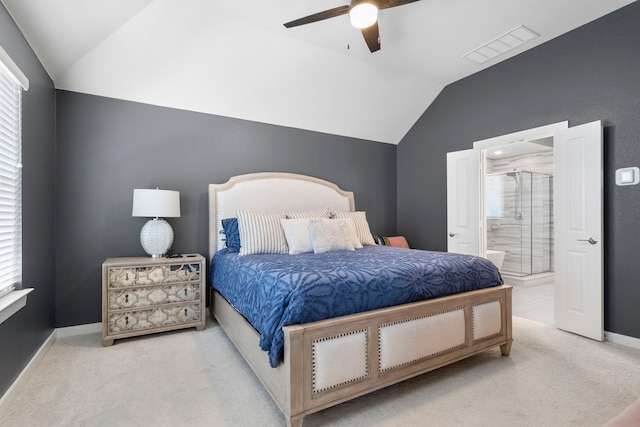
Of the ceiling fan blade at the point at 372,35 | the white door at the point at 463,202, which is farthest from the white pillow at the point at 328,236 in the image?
the white door at the point at 463,202

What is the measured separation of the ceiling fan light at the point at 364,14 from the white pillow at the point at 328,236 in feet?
5.86

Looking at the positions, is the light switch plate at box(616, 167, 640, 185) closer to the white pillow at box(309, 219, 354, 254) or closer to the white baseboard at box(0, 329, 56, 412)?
the white pillow at box(309, 219, 354, 254)

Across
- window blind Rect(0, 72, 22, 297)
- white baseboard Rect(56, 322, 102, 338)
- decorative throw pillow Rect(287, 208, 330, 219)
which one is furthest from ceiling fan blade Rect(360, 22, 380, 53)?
white baseboard Rect(56, 322, 102, 338)

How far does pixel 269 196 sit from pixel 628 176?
3542 mm

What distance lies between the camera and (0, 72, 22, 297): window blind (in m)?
1.89

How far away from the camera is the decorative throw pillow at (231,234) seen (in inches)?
128

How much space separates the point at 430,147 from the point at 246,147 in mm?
2696

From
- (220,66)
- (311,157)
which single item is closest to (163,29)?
(220,66)

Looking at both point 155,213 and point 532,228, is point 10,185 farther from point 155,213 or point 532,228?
point 532,228

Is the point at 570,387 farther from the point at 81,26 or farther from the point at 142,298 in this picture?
the point at 81,26

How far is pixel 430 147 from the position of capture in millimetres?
4695

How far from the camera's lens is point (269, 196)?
386 centimetres

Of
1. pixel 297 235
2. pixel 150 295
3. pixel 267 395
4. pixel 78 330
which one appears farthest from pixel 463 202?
pixel 78 330

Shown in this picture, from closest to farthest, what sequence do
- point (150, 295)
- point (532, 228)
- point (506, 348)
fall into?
point (506, 348) < point (150, 295) < point (532, 228)
